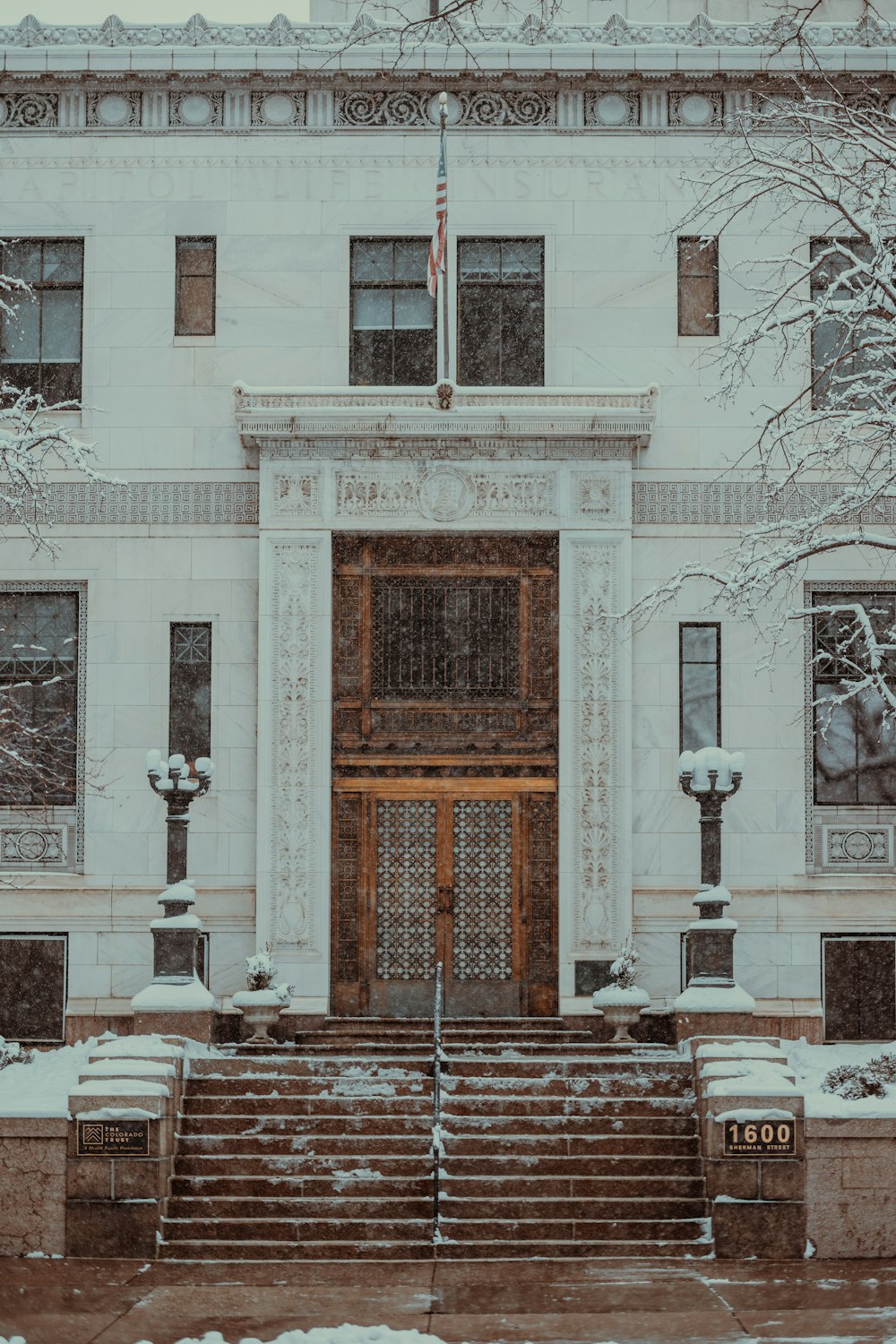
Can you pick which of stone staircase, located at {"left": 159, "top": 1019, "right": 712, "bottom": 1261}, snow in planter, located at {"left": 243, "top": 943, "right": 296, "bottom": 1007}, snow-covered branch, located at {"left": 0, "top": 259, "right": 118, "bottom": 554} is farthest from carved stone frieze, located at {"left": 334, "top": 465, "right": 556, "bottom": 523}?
stone staircase, located at {"left": 159, "top": 1019, "right": 712, "bottom": 1261}

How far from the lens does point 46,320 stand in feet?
74.4

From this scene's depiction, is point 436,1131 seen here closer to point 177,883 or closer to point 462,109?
point 177,883

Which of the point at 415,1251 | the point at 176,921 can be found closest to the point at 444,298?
the point at 176,921

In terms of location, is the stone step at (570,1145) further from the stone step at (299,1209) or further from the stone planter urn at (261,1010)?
the stone planter urn at (261,1010)

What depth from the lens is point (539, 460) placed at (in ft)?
71.4

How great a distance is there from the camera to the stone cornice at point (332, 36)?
2214 cm

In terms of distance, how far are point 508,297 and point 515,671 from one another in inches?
183

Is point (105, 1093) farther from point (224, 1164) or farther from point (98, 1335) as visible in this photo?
point (98, 1335)

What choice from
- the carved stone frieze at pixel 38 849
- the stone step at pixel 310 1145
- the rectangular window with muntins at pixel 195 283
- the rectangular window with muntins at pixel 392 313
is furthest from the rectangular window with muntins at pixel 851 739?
the carved stone frieze at pixel 38 849

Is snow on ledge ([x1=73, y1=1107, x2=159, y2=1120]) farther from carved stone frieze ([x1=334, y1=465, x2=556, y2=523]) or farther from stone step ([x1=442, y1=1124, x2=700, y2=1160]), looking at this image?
carved stone frieze ([x1=334, y1=465, x2=556, y2=523])

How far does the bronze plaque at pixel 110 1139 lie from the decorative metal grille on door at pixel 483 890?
6441 mm

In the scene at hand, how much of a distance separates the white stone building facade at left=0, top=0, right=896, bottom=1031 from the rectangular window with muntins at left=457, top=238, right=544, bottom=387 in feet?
0.60

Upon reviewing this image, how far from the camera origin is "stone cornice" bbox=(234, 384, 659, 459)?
21.4 metres

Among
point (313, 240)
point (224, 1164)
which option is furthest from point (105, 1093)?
point (313, 240)
